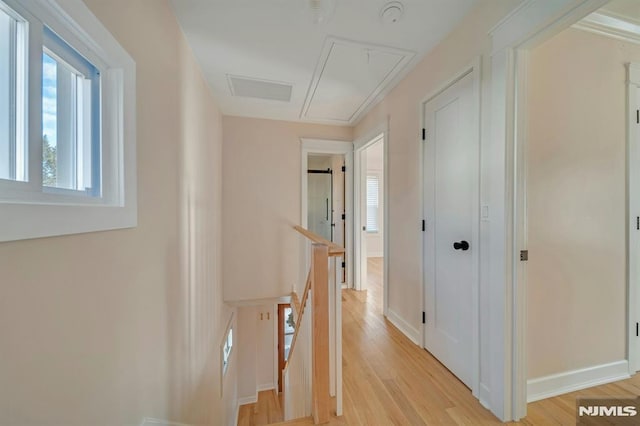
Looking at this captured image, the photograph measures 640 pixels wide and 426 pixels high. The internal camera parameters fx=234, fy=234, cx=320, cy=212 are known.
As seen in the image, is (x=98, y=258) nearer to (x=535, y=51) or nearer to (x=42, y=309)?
(x=42, y=309)

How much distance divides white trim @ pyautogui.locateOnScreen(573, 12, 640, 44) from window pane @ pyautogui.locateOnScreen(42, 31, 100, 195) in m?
2.72

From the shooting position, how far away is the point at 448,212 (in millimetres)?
1806

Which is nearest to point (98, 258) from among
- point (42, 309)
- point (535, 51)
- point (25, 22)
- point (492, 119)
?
point (42, 309)

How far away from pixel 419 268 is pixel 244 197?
97.7 inches

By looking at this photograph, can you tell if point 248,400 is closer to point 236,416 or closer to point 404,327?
point 236,416

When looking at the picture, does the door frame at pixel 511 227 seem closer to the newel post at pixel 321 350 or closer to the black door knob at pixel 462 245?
the black door knob at pixel 462 245

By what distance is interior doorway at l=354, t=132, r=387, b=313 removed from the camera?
3.19 m

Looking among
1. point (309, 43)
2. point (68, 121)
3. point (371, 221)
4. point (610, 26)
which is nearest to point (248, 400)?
point (371, 221)

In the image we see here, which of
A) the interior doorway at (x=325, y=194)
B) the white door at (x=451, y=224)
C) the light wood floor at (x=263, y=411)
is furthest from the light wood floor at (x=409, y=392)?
the light wood floor at (x=263, y=411)

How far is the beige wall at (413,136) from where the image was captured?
1458 mm

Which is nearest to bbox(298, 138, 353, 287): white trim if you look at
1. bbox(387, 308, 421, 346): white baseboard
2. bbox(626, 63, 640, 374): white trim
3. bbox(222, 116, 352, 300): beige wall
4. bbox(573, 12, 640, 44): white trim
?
bbox(222, 116, 352, 300): beige wall

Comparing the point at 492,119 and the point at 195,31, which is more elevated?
the point at 195,31

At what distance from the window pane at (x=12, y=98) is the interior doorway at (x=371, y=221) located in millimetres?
2508

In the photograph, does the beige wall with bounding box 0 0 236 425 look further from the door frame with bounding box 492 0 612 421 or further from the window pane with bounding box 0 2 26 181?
the door frame with bounding box 492 0 612 421
